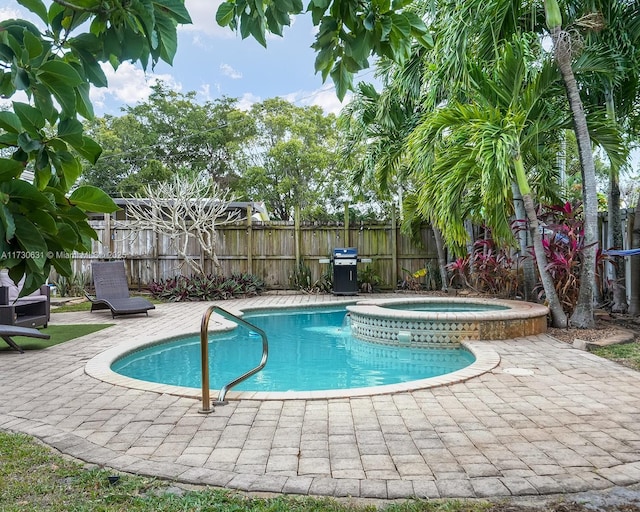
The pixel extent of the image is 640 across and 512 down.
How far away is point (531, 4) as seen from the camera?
7.11 metres

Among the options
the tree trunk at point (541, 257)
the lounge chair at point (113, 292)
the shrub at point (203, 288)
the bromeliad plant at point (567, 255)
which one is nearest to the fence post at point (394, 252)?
the shrub at point (203, 288)

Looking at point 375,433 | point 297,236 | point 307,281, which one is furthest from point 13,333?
point 297,236

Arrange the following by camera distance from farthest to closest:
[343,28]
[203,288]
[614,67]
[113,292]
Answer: [203,288] < [113,292] < [614,67] < [343,28]

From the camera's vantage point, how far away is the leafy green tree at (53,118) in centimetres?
80

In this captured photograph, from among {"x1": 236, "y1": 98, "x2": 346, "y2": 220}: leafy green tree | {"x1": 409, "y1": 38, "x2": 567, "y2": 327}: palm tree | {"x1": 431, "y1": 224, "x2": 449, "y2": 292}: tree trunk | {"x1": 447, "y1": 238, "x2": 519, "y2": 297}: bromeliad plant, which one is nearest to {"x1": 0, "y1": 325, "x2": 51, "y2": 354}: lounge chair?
{"x1": 409, "y1": 38, "x2": 567, "y2": 327}: palm tree

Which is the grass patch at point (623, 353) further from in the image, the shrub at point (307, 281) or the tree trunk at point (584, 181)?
the shrub at point (307, 281)

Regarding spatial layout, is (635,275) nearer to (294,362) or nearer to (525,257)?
(525,257)

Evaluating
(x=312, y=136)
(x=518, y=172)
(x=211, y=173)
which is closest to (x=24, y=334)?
(x=518, y=172)

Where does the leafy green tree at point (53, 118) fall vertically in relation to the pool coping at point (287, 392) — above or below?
above

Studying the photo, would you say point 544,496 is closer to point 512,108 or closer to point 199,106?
point 512,108

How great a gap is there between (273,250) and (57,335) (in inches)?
280

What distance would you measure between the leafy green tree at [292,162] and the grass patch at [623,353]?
17.1m

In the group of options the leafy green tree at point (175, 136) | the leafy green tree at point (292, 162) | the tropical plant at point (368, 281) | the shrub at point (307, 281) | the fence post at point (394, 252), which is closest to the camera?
the tropical plant at point (368, 281)

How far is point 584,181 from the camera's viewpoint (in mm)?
6754
